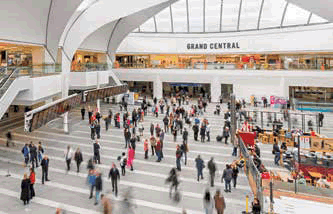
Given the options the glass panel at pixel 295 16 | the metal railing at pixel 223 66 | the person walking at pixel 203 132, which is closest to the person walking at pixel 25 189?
the person walking at pixel 203 132

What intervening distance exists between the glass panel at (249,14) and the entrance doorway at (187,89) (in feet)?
27.4

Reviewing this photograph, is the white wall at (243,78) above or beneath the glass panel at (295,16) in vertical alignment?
beneath

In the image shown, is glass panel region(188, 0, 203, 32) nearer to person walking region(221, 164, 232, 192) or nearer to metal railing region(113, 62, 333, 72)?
metal railing region(113, 62, 333, 72)

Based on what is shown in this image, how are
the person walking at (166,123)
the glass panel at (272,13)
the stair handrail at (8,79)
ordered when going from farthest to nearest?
the glass panel at (272,13), the person walking at (166,123), the stair handrail at (8,79)

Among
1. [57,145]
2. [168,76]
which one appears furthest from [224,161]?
[168,76]

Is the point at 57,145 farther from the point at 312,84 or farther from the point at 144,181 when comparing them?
the point at 312,84

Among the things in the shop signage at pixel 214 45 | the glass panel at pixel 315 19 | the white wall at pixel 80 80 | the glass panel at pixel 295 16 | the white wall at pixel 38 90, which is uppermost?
the glass panel at pixel 295 16

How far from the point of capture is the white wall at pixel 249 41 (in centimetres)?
2803

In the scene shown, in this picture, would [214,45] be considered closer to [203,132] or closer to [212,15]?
[212,15]

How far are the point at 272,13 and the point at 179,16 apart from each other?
35.5 feet

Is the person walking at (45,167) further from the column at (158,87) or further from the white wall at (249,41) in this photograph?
the white wall at (249,41)

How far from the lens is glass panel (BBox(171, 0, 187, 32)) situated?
112ft

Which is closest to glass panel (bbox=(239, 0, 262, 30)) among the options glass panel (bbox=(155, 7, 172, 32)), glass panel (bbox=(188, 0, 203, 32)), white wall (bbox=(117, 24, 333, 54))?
white wall (bbox=(117, 24, 333, 54))

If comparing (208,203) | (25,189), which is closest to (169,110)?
(25,189)
